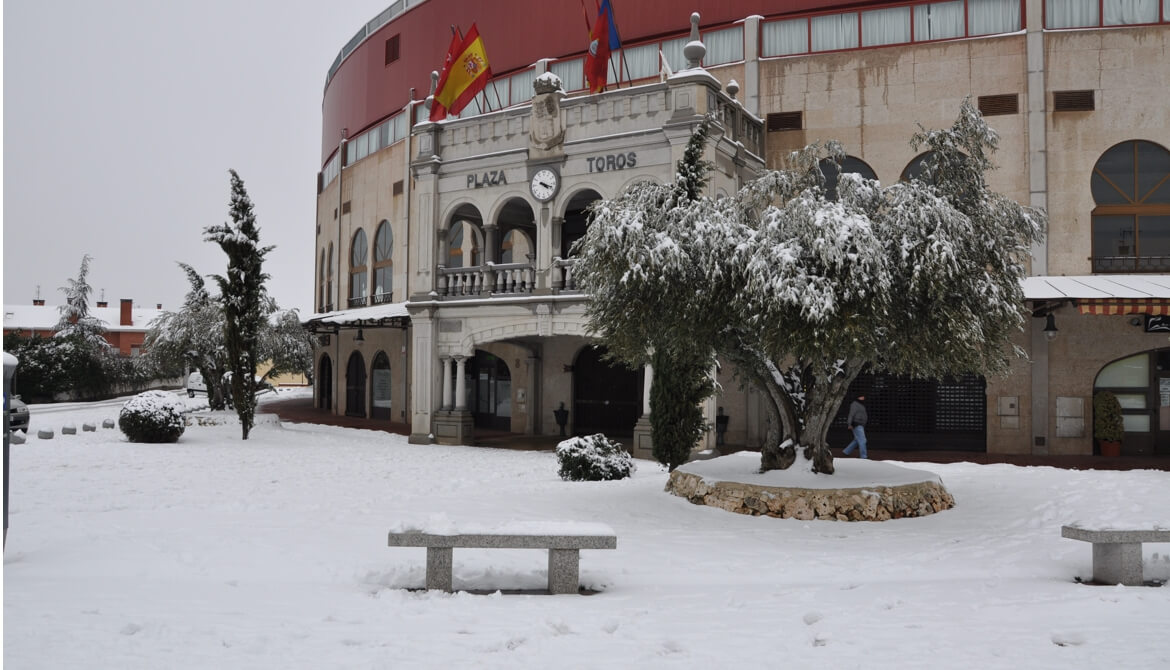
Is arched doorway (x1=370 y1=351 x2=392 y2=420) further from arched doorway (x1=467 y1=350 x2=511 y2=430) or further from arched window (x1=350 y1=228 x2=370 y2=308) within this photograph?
arched doorway (x1=467 y1=350 x2=511 y2=430)

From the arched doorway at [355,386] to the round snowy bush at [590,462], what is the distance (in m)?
21.8

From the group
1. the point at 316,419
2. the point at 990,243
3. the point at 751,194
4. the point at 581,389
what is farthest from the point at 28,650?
the point at 316,419

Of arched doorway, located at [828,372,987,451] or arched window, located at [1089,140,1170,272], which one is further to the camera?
arched doorway, located at [828,372,987,451]

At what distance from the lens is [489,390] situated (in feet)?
97.2

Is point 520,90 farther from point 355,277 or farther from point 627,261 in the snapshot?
point 627,261

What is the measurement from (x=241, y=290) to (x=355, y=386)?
42.3 ft

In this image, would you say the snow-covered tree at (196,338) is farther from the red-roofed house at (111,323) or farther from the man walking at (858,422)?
the red-roofed house at (111,323)

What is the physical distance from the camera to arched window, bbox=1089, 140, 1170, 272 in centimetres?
2092

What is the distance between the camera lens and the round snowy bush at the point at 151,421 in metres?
21.4

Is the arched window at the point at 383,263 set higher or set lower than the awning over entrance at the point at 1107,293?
higher

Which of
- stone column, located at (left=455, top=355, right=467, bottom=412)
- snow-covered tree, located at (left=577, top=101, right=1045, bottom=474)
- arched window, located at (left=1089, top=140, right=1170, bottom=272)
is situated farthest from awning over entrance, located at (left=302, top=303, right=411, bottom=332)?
arched window, located at (left=1089, top=140, right=1170, bottom=272)

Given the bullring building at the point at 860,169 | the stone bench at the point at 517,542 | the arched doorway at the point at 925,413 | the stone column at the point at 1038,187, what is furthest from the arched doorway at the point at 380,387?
the stone bench at the point at 517,542

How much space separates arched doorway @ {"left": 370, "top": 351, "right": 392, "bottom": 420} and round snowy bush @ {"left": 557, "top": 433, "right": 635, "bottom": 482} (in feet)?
65.6

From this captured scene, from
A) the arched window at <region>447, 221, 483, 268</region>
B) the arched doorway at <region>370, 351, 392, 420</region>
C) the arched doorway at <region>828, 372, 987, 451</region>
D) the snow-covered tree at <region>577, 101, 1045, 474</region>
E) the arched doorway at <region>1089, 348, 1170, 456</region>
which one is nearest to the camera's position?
the snow-covered tree at <region>577, 101, 1045, 474</region>
